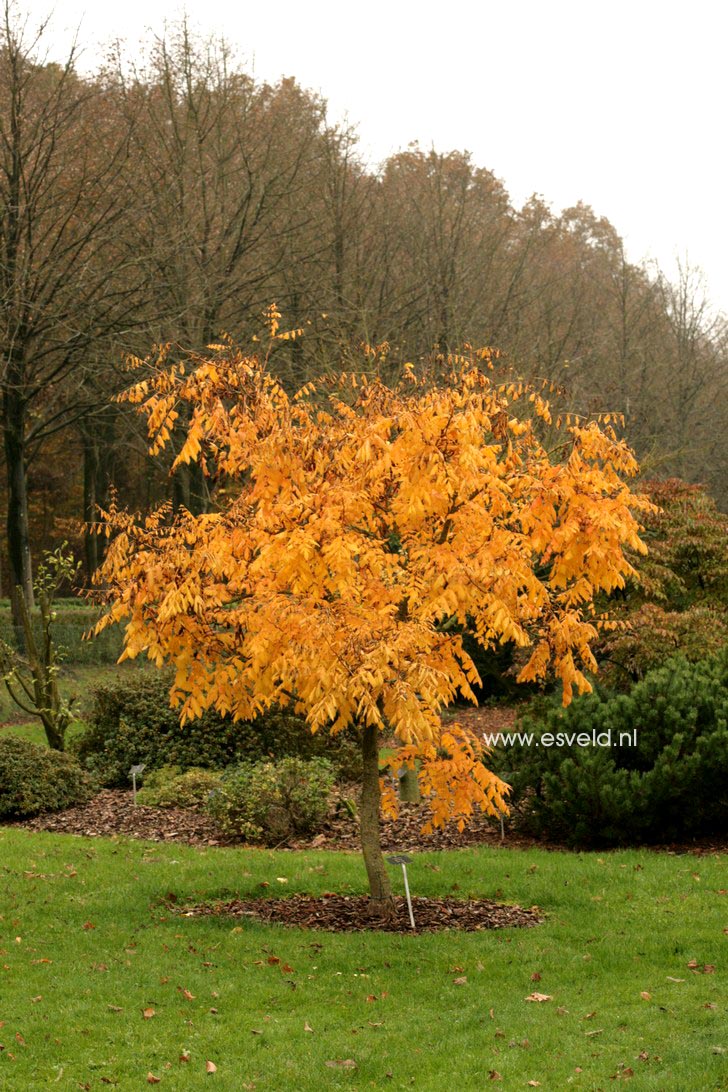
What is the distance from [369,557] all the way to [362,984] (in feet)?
8.02

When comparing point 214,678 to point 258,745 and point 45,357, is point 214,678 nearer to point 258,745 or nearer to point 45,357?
point 258,745

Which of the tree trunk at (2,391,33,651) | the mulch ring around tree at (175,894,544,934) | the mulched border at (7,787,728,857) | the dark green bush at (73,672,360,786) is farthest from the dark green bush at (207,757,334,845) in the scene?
the tree trunk at (2,391,33,651)

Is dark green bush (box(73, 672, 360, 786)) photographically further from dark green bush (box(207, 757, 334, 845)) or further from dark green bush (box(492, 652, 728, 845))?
dark green bush (box(492, 652, 728, 845))

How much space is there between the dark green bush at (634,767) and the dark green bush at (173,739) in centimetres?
331

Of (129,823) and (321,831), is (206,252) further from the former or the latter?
(321,831)

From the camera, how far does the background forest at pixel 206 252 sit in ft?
62.5

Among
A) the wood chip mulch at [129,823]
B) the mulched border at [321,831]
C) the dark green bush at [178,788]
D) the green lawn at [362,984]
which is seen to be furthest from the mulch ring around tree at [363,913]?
the dark green bush at [178,788]

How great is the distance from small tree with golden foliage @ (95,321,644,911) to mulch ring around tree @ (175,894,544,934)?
22 cm

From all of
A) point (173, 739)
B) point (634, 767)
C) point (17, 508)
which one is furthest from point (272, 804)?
point (17, 508)

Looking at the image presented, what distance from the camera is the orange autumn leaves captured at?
6.58 metres

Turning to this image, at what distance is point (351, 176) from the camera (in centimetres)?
2502

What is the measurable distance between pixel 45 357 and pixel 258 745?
10363mm

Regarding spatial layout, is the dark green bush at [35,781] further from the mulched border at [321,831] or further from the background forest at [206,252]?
the background forest at [206,252]

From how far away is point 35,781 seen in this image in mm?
11797
